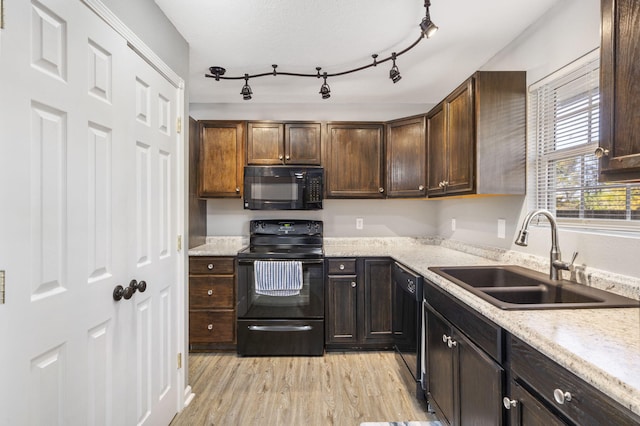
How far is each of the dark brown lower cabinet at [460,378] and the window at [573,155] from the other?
3.02 ft

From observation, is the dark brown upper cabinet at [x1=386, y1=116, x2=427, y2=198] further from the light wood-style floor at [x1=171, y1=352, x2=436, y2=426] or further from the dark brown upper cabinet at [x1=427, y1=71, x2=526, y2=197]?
the light wood-style floor at [x1=171, y1=352, x2=436, y2=426]

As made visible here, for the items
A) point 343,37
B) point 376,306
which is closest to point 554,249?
point 376,306

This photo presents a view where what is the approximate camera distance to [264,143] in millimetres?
2949

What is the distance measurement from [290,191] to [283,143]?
1.62 ft

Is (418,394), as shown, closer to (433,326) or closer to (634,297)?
(433,326)

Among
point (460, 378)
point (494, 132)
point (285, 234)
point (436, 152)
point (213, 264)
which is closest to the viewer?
point (460, 378)

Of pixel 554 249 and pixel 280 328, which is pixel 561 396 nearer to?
pixel 554 249

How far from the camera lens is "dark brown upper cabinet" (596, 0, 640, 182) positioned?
0.91m

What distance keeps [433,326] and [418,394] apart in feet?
1.97

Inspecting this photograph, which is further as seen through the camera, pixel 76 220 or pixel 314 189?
pixel 314 189

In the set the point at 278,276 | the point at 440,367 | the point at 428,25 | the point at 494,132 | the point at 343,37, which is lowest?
the point at 440,367

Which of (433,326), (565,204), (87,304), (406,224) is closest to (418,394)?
(433,326)

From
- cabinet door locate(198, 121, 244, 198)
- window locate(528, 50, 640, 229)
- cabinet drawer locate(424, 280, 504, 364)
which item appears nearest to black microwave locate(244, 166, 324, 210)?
cabinet door locate(198, 121, 244, 198)

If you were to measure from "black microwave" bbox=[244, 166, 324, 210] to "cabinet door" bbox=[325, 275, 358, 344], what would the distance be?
0.75 m
